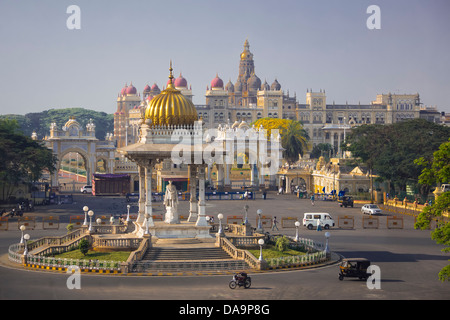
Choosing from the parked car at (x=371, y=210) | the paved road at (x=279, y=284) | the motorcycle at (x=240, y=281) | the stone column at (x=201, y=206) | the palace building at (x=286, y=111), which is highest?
the palace building at (x=286, y=111)

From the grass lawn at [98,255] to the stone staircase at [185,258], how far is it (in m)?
1.28

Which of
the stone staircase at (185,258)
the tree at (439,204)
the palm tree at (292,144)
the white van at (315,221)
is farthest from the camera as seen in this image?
the palm tree at (292,144)

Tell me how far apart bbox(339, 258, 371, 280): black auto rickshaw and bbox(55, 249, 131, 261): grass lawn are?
1039 cm

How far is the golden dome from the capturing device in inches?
1570

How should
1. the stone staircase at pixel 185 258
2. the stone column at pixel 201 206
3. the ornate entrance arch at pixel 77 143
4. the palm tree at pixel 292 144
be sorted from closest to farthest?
the stone staircase at pixel 185 258 → the stone column at pixel 201 206 → the ornate entrance arch at pixel 77 143 → the palm tree at pixel 292 144

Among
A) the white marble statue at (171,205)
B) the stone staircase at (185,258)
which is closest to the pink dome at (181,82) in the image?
the white marble statue at (171,205)

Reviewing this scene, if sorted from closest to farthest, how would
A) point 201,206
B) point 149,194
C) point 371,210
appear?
point 149,194, point 201,206, point 371,210

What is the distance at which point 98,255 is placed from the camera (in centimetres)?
3631

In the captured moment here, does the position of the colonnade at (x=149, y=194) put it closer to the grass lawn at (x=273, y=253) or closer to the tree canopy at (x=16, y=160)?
the grass lawn at (x=273, y=253)

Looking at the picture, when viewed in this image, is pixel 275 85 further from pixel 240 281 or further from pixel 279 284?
pixel 240 281

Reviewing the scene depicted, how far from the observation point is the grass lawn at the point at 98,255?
3566 centimetres

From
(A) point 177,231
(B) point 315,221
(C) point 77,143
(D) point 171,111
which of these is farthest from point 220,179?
(A) point 177,231

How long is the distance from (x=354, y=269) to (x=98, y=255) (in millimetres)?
12601
